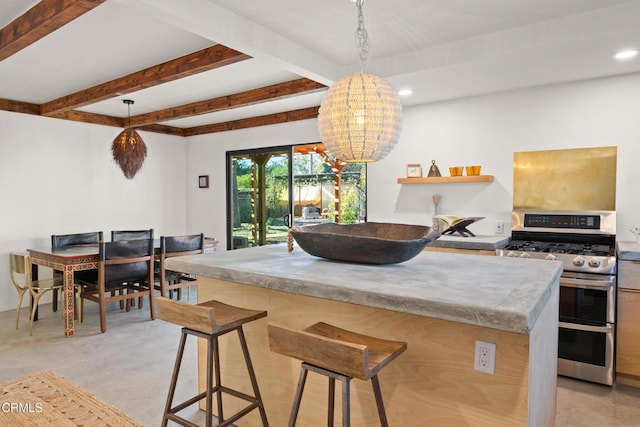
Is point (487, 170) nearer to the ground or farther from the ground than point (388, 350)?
farther from the ground

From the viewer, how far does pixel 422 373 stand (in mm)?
1609

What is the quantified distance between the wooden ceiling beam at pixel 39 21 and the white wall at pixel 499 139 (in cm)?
309

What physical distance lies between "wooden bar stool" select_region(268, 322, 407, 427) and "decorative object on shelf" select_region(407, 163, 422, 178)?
287 centimetres

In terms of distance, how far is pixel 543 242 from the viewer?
11.4 feet

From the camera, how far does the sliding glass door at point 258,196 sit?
572 centimetres

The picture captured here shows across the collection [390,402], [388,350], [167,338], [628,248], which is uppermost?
[628,248]

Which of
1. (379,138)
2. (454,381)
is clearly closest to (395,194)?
(379,138)

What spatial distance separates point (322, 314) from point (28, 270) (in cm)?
350

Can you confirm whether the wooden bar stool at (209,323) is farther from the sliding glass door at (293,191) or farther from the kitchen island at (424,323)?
the sliding glass door at (293,191)

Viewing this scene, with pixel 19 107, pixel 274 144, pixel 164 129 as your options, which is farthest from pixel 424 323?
pixel 164 129

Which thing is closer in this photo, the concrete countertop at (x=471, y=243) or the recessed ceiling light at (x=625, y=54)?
the recessed ceiling light at (x=625, y=54)

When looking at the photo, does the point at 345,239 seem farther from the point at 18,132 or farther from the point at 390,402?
the point at 18,132

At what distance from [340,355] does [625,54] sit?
9.65 feet

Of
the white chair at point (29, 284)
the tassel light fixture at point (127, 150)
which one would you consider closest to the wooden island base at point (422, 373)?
the white chair at point (29, 284)
